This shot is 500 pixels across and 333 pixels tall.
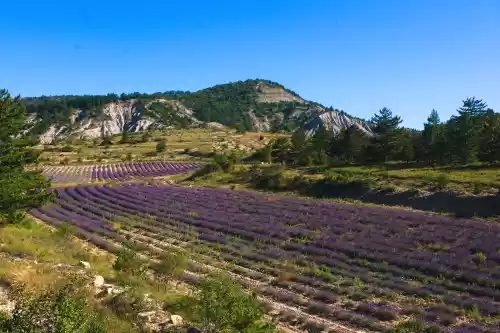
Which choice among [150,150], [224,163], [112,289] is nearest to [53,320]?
[112,289]

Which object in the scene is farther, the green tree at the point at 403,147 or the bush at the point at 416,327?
the green tree at the point at 403,147

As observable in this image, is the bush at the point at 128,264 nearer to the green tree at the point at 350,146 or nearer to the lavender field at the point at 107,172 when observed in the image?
the lavender field at the point at 107,172

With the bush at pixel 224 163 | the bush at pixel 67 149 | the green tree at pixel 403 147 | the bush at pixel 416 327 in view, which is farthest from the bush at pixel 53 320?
the bush at pixel 67 149

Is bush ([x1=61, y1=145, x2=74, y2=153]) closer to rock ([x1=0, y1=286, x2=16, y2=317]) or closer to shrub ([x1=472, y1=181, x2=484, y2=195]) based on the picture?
shrub ([x1=472, y1=181, x2=484, y2=195])

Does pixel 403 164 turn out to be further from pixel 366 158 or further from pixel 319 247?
pixel 319 247

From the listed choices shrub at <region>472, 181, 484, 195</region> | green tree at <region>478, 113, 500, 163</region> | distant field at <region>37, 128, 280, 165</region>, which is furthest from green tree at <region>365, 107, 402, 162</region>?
distant field at <region>37, 128, 280, 165</region>

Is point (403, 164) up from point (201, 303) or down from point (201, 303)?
up

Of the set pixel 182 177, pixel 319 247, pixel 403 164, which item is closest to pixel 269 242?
pixel 319 247
